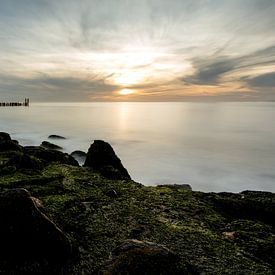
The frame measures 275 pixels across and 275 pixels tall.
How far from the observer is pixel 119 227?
8.80m

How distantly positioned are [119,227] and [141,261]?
3.15m

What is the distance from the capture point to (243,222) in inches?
394

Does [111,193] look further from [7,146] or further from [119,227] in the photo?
[7,146]

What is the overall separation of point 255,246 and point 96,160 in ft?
35.5

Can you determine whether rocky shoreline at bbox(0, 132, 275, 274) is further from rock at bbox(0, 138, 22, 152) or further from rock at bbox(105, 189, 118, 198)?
rock at bbox(0, 138, 22, 152)

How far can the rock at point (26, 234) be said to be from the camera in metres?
6.39

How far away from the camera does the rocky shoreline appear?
6.29m

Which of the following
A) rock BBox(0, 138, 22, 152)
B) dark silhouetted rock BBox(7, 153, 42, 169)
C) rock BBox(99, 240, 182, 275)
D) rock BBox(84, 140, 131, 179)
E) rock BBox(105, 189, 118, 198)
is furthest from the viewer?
rock BBox(0, 138, 22, 152)

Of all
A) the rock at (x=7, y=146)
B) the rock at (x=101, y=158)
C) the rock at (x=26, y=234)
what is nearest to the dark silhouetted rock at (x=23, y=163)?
the rock at (x=101, y=158)

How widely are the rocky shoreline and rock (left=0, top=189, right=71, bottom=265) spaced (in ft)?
0.07

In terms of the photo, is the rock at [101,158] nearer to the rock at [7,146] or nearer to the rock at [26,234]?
the rock at [7,146]

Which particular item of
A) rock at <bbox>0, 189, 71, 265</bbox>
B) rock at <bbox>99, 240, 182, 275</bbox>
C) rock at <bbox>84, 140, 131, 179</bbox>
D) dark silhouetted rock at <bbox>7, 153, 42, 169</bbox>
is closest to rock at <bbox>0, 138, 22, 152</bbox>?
dark silhouetted rock at <bbox>7, 153, 42, 169</bbox>

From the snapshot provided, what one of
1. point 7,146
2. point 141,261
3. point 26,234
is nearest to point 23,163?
point 7,146

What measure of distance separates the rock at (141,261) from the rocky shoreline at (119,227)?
19mm
